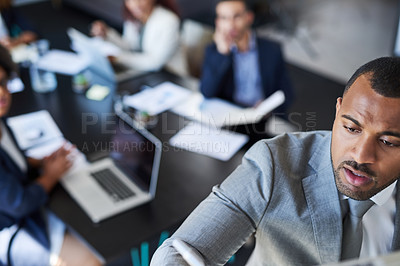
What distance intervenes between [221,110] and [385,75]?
1.65m

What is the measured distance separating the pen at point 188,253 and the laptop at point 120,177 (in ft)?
3.01

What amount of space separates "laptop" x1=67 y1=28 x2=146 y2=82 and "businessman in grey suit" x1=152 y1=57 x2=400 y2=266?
5.94 feet

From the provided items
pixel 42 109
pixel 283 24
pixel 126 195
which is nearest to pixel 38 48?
pixel 42 109

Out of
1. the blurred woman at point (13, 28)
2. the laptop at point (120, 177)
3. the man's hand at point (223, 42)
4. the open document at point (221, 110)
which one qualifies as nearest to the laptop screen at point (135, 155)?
the laptop at point (120, 177)

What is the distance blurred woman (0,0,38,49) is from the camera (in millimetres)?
3422

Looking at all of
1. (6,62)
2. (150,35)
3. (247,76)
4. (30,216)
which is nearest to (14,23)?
(150,35)

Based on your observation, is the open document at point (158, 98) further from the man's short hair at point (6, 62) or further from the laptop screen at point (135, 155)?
the man's short hair at point (6, 62)

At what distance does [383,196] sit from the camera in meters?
1.01

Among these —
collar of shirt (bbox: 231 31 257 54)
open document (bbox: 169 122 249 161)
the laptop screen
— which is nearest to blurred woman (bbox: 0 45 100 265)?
the laptop screen

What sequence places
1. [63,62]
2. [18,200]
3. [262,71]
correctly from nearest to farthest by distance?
[18,200] → [262,71] → [63,62]

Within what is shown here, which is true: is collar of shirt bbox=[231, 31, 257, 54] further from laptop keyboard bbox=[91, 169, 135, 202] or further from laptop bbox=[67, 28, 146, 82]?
laptop keyboard bbox=[91, 169, 135, 202]

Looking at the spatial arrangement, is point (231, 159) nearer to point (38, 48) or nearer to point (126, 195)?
point (126, 195)

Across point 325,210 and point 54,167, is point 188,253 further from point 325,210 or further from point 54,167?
point 54,167

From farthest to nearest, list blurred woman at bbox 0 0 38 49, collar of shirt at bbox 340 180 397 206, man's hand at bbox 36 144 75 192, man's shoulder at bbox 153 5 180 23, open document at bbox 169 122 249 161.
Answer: blurred woman at bbox 0 0 38 49 → man's shoulder at bbox 153 5 180 23 → open document at bbox 169 122 249 161 → man's hand at bbox 36 144 75 192 → collar of shirt at bbox 340 180 397 206
